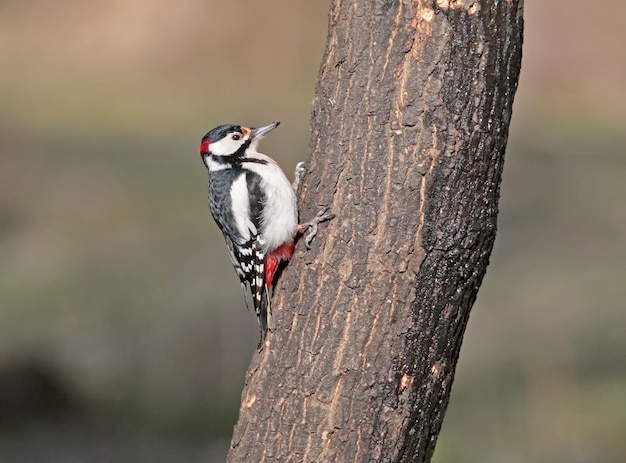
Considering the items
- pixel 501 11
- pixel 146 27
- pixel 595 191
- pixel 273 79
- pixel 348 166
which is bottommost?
pixel 348 166

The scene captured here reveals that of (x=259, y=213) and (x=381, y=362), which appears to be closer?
(x=381, y=362)

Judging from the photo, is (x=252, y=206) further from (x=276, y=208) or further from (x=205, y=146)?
(x=205, y=146)

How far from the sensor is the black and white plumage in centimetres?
336

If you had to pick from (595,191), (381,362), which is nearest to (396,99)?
(381,362)

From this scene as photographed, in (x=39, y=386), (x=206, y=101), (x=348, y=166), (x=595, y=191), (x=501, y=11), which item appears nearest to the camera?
(x=501, y=11)

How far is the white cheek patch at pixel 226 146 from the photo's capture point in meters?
3.85

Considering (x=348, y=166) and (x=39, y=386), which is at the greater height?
(x=348, y=166)

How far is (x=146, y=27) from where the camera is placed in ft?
38.8

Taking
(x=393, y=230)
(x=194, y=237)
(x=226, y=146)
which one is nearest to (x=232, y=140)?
(x=226, y=146)

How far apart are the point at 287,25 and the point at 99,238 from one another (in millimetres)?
4104

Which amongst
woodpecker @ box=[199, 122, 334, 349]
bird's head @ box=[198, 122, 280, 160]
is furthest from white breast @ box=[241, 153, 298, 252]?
bird's head @ box=[198, 122, 280, 160]

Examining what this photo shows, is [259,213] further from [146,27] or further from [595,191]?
[146,27]

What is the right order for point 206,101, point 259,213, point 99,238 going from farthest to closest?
point 206,101 < point 99,238 < point 259,213

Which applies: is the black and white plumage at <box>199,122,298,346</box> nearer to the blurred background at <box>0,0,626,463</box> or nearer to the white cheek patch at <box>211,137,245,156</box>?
the white cheek patch at <box>211,137,245,156</box>
